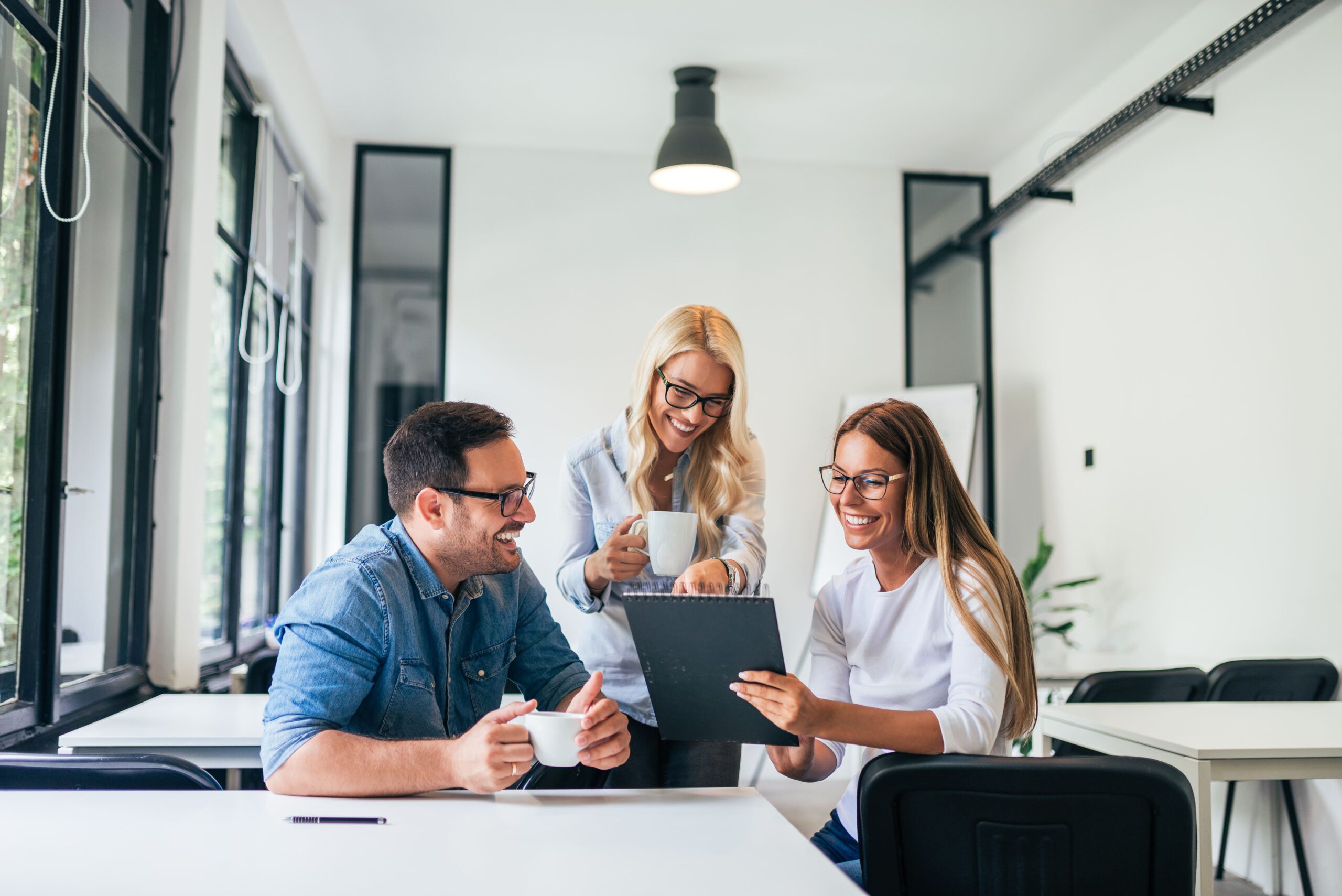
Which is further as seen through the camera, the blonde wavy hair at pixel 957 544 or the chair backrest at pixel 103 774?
the blonde wavy hair at pixel 957 544

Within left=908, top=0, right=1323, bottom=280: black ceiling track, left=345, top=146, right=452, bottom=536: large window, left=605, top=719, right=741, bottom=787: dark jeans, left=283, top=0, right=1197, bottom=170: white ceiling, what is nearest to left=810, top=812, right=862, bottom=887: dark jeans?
left=605, top=719, right=741, bottom=787: dark jeans

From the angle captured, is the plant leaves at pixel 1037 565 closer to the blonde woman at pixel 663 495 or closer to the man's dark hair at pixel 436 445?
the blonde woman at pixel 663 495

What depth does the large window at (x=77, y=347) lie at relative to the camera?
7.07ft

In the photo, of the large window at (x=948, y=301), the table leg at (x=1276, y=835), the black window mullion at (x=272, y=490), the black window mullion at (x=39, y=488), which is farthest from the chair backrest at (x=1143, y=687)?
the black window mullion at (x=272, y=490)

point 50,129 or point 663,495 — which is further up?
point 50,129

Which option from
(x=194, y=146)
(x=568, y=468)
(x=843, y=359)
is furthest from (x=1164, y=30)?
(x=194, y=146)

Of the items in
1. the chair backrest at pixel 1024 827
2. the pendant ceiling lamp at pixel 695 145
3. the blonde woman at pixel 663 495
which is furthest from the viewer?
the pendant ceiling lamp at pixel 695 145

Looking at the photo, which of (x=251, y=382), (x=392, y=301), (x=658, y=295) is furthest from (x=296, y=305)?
(x=658, y=295)

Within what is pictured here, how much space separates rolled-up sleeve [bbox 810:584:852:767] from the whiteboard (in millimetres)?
3260

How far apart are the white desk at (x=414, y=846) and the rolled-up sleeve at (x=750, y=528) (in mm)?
610

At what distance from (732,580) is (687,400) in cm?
39

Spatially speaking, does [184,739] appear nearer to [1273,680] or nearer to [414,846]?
[414,846]

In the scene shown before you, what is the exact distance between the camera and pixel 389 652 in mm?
1440

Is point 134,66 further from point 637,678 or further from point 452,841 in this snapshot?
point 452,841
